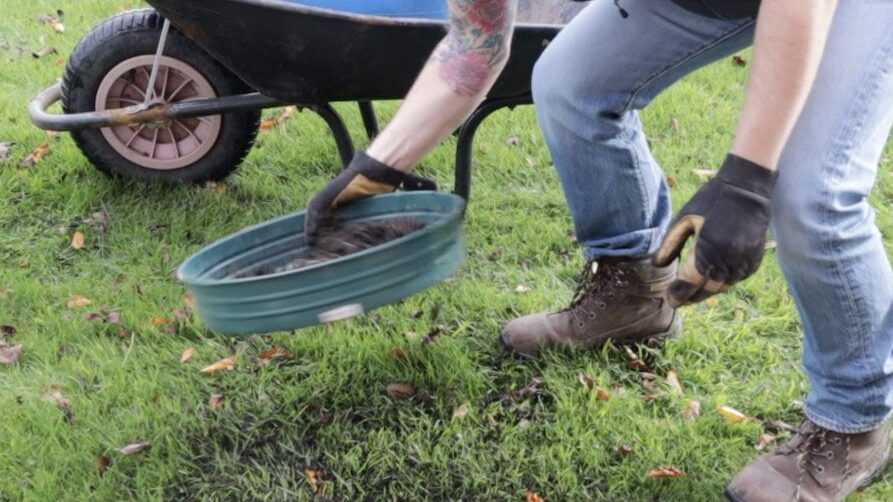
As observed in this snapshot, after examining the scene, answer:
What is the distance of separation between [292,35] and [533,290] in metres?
1.12

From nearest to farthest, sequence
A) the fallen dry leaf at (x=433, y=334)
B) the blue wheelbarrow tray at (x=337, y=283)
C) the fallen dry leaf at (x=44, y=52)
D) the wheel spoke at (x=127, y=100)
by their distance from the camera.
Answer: the blue wheelbarrow tray at (x=337, y=283) < the fallen dry leaf at (x=433, y=334) < the wheel spoke at (x=127, y=100) < the fallen dry leaf at (x=44, y=52)

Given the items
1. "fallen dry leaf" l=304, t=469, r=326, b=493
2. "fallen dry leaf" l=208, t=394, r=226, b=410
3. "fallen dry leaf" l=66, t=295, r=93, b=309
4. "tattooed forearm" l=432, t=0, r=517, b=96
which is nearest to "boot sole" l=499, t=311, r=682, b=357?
"fallen dry leaf" l=304, t=469, r=326, b=493

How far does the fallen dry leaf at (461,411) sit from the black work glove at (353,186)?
0.71 meters

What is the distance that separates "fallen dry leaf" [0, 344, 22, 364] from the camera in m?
2.99

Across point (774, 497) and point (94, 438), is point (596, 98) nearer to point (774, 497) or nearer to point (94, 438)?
point (774, 497)

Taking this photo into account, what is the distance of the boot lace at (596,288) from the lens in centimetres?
288

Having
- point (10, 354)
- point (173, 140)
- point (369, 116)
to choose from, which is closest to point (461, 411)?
point (10, 354)

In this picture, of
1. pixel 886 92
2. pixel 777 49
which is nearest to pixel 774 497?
pixel 886 92

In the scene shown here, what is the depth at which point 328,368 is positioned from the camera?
2.89 m

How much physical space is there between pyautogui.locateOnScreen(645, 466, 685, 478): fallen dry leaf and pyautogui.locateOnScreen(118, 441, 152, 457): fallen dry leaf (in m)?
1.27

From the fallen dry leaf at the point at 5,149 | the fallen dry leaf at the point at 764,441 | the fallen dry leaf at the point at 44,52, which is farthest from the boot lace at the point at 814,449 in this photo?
the fallen dry leaf at the point at 44,52

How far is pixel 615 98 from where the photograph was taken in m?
2.47

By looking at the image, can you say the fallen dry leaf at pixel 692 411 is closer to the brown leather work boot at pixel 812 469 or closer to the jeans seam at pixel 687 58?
the brown leather work boot at pixel 812 469

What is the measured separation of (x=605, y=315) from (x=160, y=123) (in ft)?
5.97
